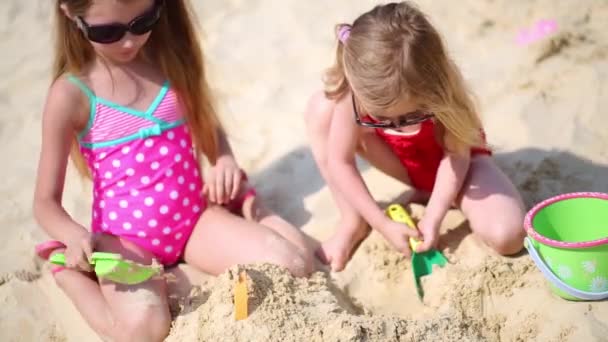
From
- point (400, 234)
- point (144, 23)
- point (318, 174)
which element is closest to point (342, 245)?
point (400, 234)

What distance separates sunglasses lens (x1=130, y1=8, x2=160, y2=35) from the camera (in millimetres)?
1854

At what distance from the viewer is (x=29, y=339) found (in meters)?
1.95

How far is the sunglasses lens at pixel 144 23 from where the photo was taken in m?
1.85

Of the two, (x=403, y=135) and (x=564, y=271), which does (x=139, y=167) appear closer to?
(x=403, y=135)

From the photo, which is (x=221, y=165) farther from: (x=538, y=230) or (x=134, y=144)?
(x=538, y=230)

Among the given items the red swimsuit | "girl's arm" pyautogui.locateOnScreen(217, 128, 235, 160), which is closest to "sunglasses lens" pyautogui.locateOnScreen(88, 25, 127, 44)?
"girl's arm" pyautogui.locateOnScreen(217, 128, 235, 160)

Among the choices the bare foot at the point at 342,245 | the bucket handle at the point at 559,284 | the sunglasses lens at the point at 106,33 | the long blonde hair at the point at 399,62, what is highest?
the sunglasses lens at the point at 106,33

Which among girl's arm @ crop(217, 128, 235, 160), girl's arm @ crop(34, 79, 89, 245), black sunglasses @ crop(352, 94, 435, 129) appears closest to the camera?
black sunglasses @ crop(352, 94, 435, 129)

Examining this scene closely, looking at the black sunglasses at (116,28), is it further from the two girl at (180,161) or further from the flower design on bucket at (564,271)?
the flower design on bucket at (564,271)

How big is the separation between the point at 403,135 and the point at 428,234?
323 mm

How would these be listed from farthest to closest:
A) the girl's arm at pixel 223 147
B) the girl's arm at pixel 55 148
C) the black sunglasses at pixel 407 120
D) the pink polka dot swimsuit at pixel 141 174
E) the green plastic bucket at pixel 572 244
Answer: the girl's arm at pixel 223 147
the pink polka dot swimsuit at pixel 141 174
the girl's arm at pixel 55 148
the black sunglasses at pixel 407 120
the green plastic bucket at pixel 572 244

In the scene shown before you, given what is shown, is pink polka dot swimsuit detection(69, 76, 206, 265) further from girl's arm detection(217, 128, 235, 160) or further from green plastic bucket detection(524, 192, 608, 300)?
green plastic bucket detection(524, 192, 608, 300)

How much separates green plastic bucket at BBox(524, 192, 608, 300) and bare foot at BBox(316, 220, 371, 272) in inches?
22.7

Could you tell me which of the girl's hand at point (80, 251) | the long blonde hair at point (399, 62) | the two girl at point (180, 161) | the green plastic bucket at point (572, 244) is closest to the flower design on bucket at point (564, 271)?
the green plastic bucket at point (572, 244)
